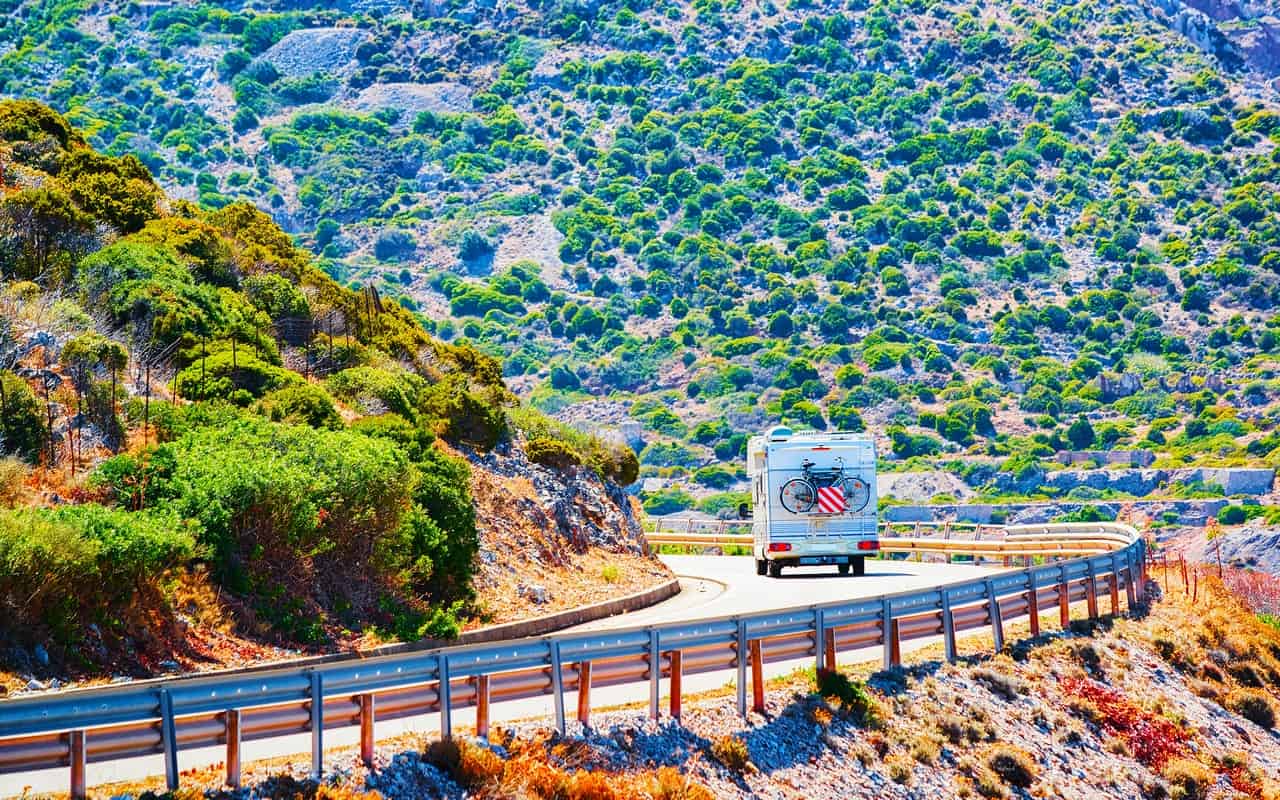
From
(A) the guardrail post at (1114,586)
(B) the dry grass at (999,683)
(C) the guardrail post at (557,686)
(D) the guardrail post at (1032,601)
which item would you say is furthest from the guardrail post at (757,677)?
(A) the guardrail post at (1114,586)

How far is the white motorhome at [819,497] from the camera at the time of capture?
33.5 metres

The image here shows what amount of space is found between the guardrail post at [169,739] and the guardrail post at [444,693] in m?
2.54

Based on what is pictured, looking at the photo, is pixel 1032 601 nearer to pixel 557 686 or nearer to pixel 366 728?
pixel 557 686

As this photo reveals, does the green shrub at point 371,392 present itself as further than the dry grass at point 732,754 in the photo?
Yes

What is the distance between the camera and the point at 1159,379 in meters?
127

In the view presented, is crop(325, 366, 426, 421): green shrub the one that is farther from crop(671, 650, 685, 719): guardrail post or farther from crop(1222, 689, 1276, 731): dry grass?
crop(1222, 689, 1276, 731): dry grass

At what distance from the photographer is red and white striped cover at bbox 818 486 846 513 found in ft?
110

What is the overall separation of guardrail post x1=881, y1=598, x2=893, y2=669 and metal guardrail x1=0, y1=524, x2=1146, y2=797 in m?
0.02

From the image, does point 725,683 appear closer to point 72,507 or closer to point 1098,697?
point 1098,697

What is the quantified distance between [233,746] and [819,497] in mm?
21759

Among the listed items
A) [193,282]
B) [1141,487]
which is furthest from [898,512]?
[193,282]

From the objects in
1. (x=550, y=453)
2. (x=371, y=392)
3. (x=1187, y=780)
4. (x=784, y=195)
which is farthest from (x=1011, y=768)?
(x=784, y=195)

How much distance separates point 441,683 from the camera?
47.0 ft

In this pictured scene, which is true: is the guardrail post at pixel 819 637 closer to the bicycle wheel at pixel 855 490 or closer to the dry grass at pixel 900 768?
the dry grass at pixel 900 768
